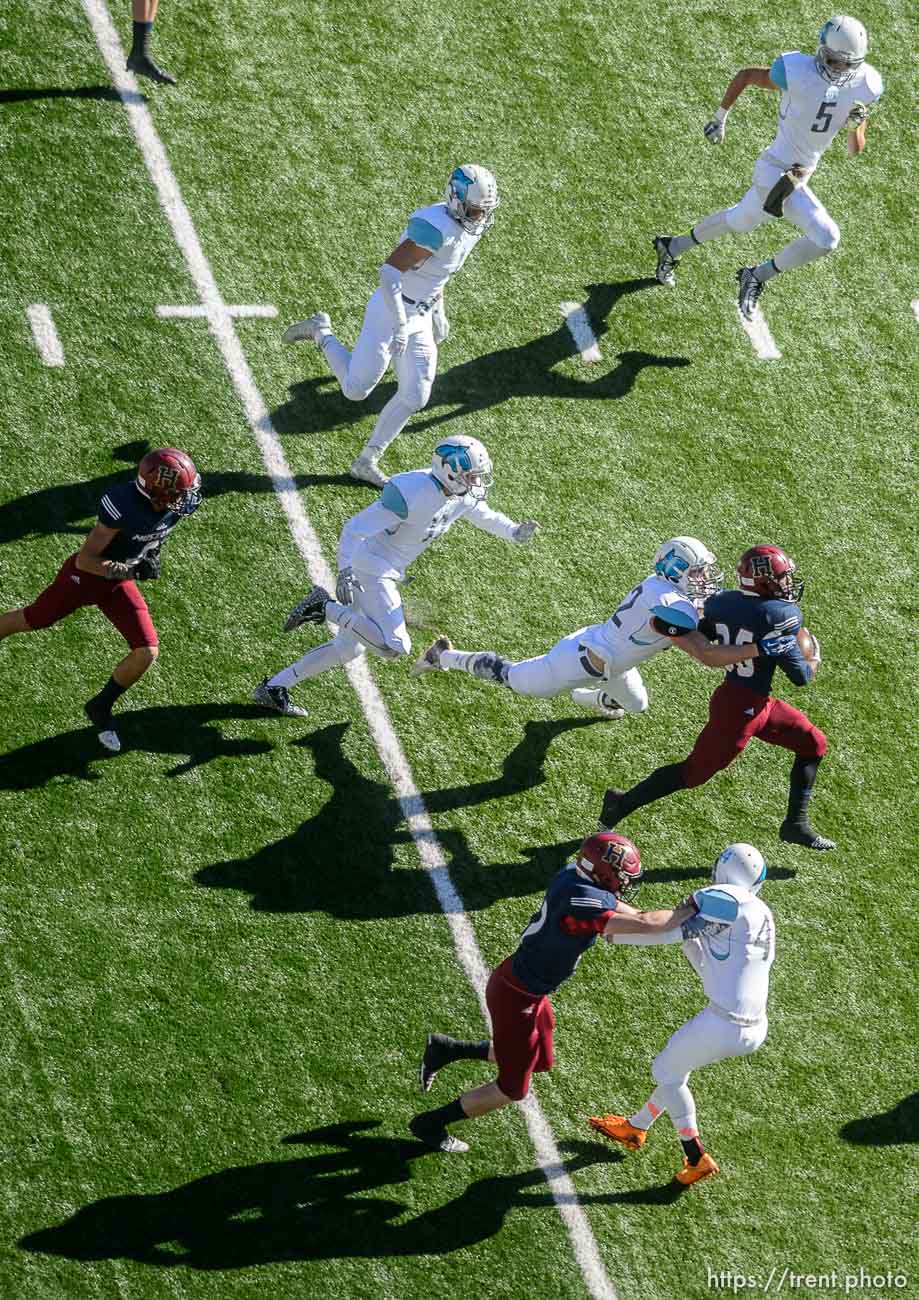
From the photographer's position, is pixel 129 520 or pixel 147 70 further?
pixel 147 70

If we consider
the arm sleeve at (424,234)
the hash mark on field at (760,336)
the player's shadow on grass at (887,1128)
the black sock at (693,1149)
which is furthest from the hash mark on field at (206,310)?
the player's shadow on grass at (887,1128)

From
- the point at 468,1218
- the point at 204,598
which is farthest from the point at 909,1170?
the point at 204,598

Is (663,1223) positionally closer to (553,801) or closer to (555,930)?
(555,930)

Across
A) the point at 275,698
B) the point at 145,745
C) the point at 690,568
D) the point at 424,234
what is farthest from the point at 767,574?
the point at 145,745

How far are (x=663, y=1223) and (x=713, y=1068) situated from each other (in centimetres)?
93

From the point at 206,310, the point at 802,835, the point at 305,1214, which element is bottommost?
the point at 305,1214

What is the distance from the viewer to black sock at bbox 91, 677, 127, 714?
9.21m

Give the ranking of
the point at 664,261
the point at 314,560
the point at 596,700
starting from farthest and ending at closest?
1. the point at 664,261
2. the point at 314,560
3. the point at 596,700

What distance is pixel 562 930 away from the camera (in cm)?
786

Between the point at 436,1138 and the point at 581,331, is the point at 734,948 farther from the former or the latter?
the point at 581,331

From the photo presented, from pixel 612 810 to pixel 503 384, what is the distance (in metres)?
3.46

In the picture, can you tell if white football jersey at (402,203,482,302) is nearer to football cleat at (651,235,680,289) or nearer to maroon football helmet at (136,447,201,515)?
football cleat at (651,235,680,289)

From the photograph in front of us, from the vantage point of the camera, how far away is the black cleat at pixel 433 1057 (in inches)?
328

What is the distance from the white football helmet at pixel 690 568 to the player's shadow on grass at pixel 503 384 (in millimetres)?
2616
